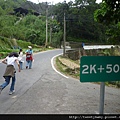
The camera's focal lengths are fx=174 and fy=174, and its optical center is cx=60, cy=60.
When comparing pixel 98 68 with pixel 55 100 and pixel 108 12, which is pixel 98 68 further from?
pixel 108 12

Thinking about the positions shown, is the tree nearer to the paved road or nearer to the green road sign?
the paved road

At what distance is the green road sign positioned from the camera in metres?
2.50

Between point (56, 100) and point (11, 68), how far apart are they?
5.89ft

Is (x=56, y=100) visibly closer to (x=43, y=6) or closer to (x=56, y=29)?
(x=43, y=6)

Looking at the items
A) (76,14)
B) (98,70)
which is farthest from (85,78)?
(76,14)

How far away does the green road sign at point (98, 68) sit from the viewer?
8.21ft

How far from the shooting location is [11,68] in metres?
5.67

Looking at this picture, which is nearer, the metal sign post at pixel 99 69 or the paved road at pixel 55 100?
the metal sign post at pixel 99 69

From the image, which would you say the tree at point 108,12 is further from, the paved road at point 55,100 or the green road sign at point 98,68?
the green road sign at point 98,68

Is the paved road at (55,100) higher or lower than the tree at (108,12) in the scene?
lower

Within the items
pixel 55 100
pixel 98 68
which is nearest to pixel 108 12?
pixel 55 100

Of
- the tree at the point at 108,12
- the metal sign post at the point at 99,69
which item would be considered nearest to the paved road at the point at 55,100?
the metal sign post at the point at 99,69

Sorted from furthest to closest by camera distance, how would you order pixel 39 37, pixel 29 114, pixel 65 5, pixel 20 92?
1. pixel 39 37
2. pixel 65 5
3. pixel 20 92
4. pixel 29 114

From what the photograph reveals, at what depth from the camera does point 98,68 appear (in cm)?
252
